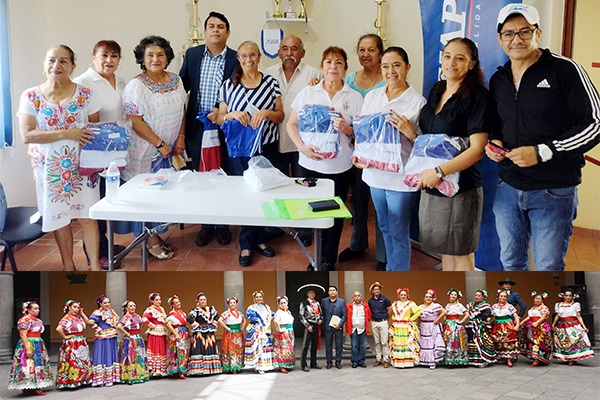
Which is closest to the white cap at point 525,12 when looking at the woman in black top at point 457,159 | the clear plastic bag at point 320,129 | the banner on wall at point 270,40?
the woman in black top at point 457,159

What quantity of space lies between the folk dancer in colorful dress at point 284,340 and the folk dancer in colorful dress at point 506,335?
4.17ft

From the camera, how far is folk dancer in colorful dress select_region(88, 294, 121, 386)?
158 inches

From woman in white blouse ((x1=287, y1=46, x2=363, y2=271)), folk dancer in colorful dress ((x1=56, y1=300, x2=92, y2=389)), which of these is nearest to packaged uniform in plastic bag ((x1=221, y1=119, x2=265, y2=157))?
woman in white blouse ((x1=287, y1=46, x2=363, y2=271))

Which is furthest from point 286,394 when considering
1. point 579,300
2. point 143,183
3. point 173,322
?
point 579,300

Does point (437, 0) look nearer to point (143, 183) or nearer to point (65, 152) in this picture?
point (143, 183)

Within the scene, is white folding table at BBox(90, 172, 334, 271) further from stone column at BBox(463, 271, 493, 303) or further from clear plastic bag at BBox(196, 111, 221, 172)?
stone column at BBox(463, 271, 493, 303)

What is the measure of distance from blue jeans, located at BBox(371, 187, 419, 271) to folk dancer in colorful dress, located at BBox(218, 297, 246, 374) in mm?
1238

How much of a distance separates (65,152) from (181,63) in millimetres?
679

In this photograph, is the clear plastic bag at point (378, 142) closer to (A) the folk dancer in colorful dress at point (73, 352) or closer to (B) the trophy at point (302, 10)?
(B) the trophy at point (302, 10)

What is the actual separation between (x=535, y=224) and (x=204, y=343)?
212cm

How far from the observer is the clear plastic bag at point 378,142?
3139 mm

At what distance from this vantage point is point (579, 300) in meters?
3.97

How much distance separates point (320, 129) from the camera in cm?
321

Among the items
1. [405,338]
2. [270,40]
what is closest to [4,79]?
[270,40]
